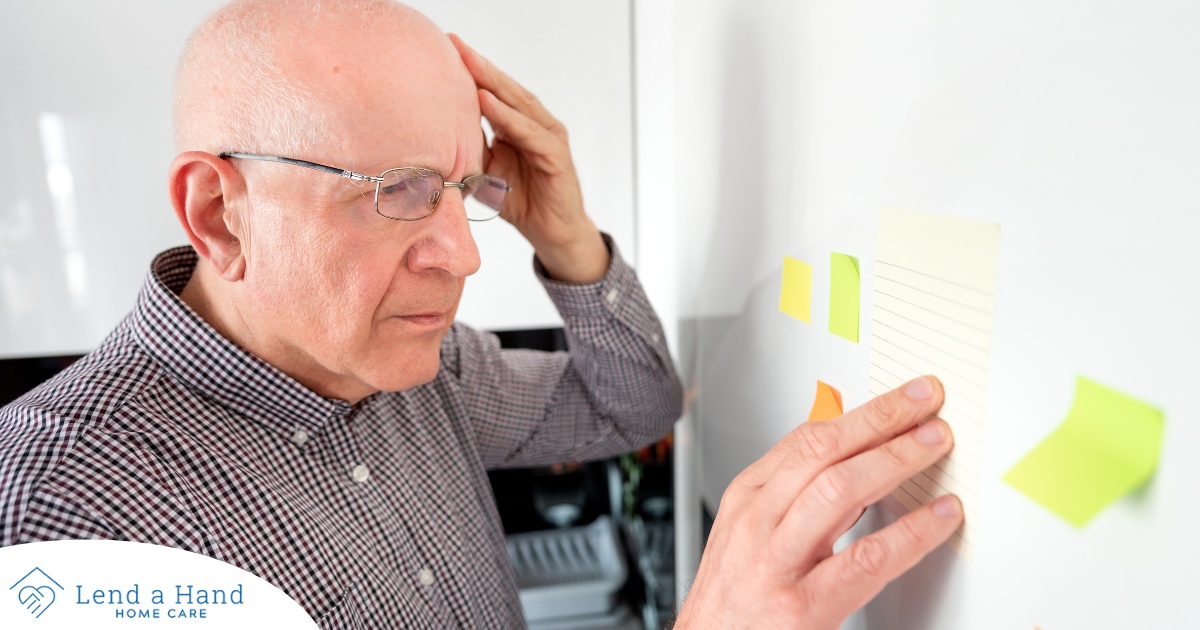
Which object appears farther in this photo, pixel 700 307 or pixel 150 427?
pixel 700 307

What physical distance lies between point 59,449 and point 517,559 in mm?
1103

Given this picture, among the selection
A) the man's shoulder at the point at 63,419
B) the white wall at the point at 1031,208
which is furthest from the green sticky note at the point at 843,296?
the man's shoulder at the point at 63,419

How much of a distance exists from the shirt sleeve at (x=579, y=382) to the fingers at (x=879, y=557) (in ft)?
1.90

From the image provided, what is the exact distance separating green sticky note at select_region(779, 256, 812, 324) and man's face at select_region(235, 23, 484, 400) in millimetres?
313

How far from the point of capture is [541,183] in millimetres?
1018

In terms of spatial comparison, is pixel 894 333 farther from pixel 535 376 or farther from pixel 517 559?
pixel 517 559

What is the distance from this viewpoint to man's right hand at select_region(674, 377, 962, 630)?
549 mm

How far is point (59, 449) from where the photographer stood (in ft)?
2.39

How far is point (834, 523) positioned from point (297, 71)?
59cm

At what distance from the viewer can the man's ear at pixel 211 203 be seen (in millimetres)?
767

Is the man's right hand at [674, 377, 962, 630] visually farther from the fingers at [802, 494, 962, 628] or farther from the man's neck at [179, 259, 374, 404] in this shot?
the man's neck at [179, 259, 374, 404]

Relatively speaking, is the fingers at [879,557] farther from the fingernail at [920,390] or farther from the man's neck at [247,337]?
the man's neck at [247,337]

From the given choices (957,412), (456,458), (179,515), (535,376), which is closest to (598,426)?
(535,376)

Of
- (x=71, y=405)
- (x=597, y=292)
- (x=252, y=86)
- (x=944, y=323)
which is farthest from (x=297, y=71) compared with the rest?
(x=944, y=323)
